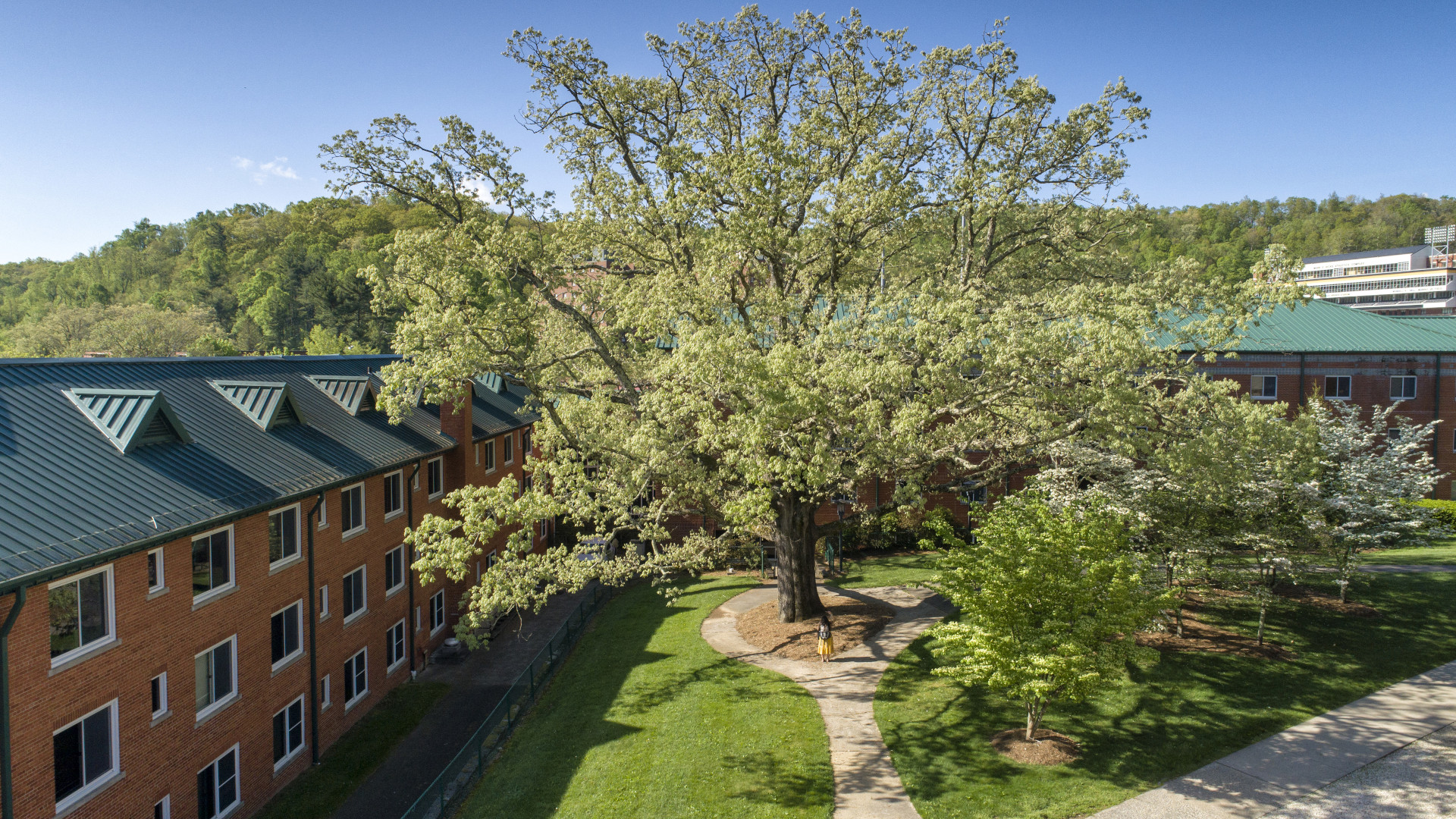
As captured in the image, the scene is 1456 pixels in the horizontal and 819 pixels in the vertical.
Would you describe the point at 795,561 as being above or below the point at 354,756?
above

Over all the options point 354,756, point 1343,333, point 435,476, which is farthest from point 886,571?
point 1343,333

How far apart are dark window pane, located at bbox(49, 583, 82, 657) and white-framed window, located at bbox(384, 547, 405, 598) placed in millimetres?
10434

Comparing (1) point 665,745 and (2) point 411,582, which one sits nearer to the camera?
(1) point 665,745

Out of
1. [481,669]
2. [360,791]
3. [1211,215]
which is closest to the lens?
[360,791]

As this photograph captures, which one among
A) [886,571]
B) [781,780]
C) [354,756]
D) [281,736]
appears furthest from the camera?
[886,571]

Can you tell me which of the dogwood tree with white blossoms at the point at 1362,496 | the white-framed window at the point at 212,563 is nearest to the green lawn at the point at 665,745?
the white-framed window at the point at 212,563

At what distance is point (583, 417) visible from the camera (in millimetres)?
22641

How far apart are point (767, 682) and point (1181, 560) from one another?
10.3 metres

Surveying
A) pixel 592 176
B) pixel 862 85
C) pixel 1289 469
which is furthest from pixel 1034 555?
pixel 592 176

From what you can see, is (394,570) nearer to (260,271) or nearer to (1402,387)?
(1402,387)

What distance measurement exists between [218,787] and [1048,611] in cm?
1642

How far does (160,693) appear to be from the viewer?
1369cm

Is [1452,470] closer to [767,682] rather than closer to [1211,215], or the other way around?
[767,682]

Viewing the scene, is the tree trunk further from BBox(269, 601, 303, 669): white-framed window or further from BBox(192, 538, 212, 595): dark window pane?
BBox(192, 538, 212, 595): dark window pane
